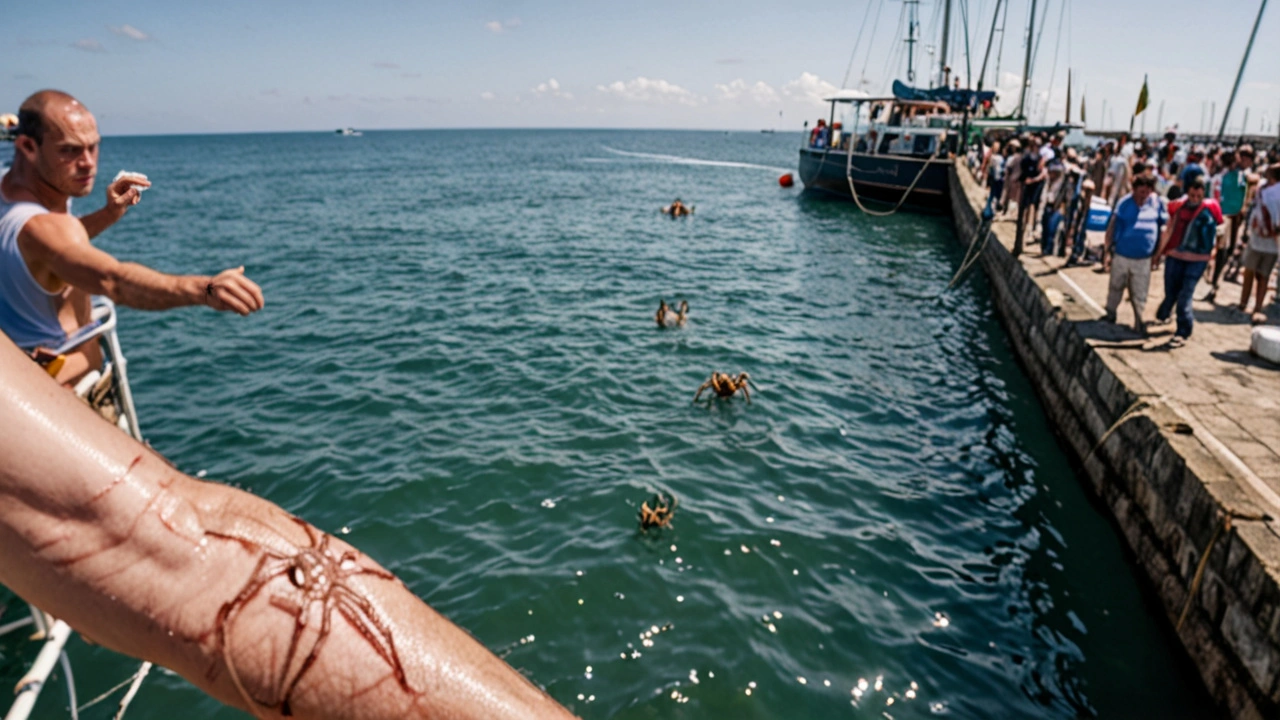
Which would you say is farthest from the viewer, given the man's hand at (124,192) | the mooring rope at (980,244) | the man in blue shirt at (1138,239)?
the mooring rope at (980,244)

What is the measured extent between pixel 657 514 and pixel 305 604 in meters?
6.69

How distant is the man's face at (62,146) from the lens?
10.9 feet

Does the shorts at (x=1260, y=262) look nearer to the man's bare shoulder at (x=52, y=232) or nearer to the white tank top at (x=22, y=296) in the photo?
the man's bare shoulder at (x=52, y=232)

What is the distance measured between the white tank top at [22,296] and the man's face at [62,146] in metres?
0.19

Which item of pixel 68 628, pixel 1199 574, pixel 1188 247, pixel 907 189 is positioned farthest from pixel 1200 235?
pixel 907 189

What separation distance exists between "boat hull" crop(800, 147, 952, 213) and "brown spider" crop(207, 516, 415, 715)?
31539mm

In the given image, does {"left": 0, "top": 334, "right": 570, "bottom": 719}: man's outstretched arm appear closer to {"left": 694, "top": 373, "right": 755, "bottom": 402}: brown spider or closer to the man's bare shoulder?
the man's bare shoulder

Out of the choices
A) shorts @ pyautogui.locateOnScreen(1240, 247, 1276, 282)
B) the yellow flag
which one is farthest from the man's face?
the yellow flag

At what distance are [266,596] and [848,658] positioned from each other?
578 cm

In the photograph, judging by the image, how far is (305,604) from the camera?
912 millimetres

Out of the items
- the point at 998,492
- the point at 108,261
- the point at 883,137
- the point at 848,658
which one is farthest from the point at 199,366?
the point at 883,137

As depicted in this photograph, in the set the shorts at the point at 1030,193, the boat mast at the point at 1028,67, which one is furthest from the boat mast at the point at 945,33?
the shorts at the point at 1030,193

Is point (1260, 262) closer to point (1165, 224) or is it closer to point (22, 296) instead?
point (1165, 224)

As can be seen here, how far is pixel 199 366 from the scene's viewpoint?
1242 cm
